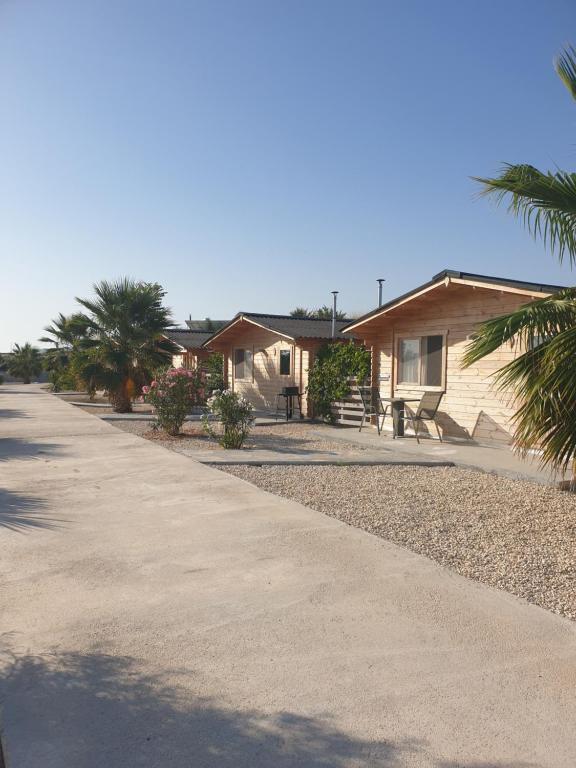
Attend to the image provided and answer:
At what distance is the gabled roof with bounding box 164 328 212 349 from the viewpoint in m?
26.6

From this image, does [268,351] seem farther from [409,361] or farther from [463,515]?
[463,515]

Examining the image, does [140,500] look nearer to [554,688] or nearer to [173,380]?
[554,688]

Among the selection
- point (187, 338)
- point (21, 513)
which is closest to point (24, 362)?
point (187, 338)

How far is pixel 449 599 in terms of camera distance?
4062mm

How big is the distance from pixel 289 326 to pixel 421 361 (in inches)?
248

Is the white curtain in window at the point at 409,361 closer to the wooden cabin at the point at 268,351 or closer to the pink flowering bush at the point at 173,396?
the wooden cabin at the point at 268,351

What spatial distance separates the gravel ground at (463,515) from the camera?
185 inches

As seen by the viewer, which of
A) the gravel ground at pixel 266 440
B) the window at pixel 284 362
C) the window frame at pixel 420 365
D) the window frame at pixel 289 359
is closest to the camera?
the gravel ground at pixel 266 440

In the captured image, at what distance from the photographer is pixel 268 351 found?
1956cm

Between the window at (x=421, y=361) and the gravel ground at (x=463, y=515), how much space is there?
380 centimetres

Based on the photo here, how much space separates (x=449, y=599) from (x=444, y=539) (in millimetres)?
1558

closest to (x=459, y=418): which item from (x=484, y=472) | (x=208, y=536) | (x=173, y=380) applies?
(x=484, y=472)

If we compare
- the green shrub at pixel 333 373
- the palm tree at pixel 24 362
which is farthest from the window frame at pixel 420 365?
the palm tree at pixel 24 362

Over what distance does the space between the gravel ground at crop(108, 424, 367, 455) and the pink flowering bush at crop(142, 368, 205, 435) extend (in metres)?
0.34
